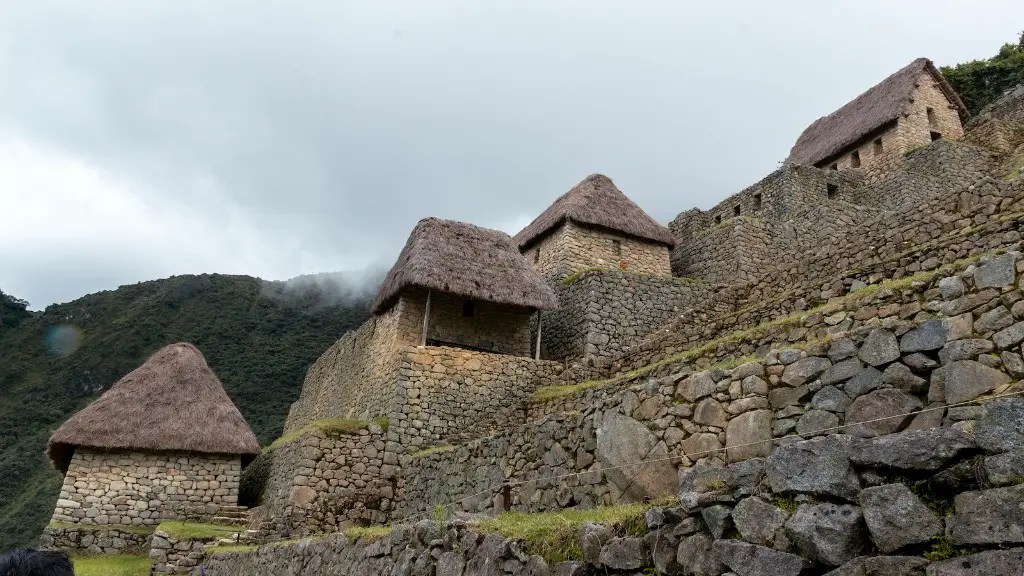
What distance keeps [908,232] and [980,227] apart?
1.73 m

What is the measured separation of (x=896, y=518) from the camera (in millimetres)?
2844

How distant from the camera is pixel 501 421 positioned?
1316 cm

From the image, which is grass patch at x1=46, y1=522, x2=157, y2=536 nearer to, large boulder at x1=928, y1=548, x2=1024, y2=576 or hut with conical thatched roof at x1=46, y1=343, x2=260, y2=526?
hut with conical thatched roof at x1=46, y1=343, x2=260, y2=526

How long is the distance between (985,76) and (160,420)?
96.1 ft

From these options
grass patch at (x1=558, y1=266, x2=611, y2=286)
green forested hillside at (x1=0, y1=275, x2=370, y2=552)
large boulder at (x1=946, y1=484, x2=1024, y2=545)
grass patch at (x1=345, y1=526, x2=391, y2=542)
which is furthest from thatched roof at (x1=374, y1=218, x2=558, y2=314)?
green forested hillside at (x1=0, y1=275, x2=370, y2=552)

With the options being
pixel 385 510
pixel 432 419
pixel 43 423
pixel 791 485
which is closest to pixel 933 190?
pixel 432 419

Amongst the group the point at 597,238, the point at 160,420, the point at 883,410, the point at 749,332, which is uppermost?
the point at 597,238

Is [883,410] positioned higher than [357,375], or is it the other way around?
[357,375]

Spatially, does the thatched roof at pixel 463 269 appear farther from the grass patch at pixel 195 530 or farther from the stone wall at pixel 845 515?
the stone wall at pixel 845 515

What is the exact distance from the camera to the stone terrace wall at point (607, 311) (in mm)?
15781

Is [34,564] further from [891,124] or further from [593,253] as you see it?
[891,124]

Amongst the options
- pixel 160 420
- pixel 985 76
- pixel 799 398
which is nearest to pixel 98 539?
pixel 160 420

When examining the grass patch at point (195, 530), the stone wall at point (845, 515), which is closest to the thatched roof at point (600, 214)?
the grass patch at point (195, 530)

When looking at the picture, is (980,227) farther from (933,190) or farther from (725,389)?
(933,190)
